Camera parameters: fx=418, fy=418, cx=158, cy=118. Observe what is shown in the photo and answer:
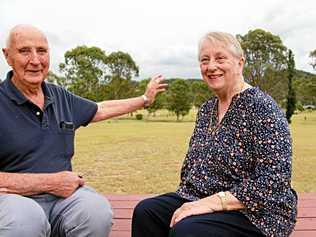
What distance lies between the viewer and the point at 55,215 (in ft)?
7.48

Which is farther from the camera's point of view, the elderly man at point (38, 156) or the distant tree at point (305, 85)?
the distant tree at point (305, 85)

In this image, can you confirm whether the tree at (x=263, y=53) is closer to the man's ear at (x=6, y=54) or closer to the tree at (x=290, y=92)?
the tree at (x=290, y=92)

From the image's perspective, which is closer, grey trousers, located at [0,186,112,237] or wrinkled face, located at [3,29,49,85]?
grey trousers, located at [0,186,112,237]

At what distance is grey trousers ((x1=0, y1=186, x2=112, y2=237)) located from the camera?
6.54ft

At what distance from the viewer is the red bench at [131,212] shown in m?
2.70

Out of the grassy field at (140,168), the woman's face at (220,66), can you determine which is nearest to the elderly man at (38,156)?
the woman's face at (220,66)

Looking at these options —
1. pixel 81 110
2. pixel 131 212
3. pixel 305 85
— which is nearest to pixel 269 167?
pixel 81 110

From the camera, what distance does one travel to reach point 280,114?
2135 millimetres

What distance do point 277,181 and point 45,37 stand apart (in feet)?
5.24

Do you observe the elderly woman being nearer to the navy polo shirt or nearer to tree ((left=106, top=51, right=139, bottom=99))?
the navy polo shirt

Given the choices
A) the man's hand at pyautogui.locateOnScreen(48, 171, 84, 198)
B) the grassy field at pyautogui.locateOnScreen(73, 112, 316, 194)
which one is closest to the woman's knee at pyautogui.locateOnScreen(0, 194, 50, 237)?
the man's hand at pyautogui.locateOnScreen(48, 171, 84, 198)

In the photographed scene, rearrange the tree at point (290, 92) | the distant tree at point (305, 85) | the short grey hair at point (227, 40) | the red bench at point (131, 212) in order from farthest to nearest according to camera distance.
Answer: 1. the distant tree at point (305, 85)
2. the tree at point (290, 92)
3. the red bench at point (131, 212)
4. the short grey hair at point (227, 40)

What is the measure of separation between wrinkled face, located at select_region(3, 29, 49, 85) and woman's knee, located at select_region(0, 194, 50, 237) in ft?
2.51

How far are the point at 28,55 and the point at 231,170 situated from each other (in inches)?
53.6
